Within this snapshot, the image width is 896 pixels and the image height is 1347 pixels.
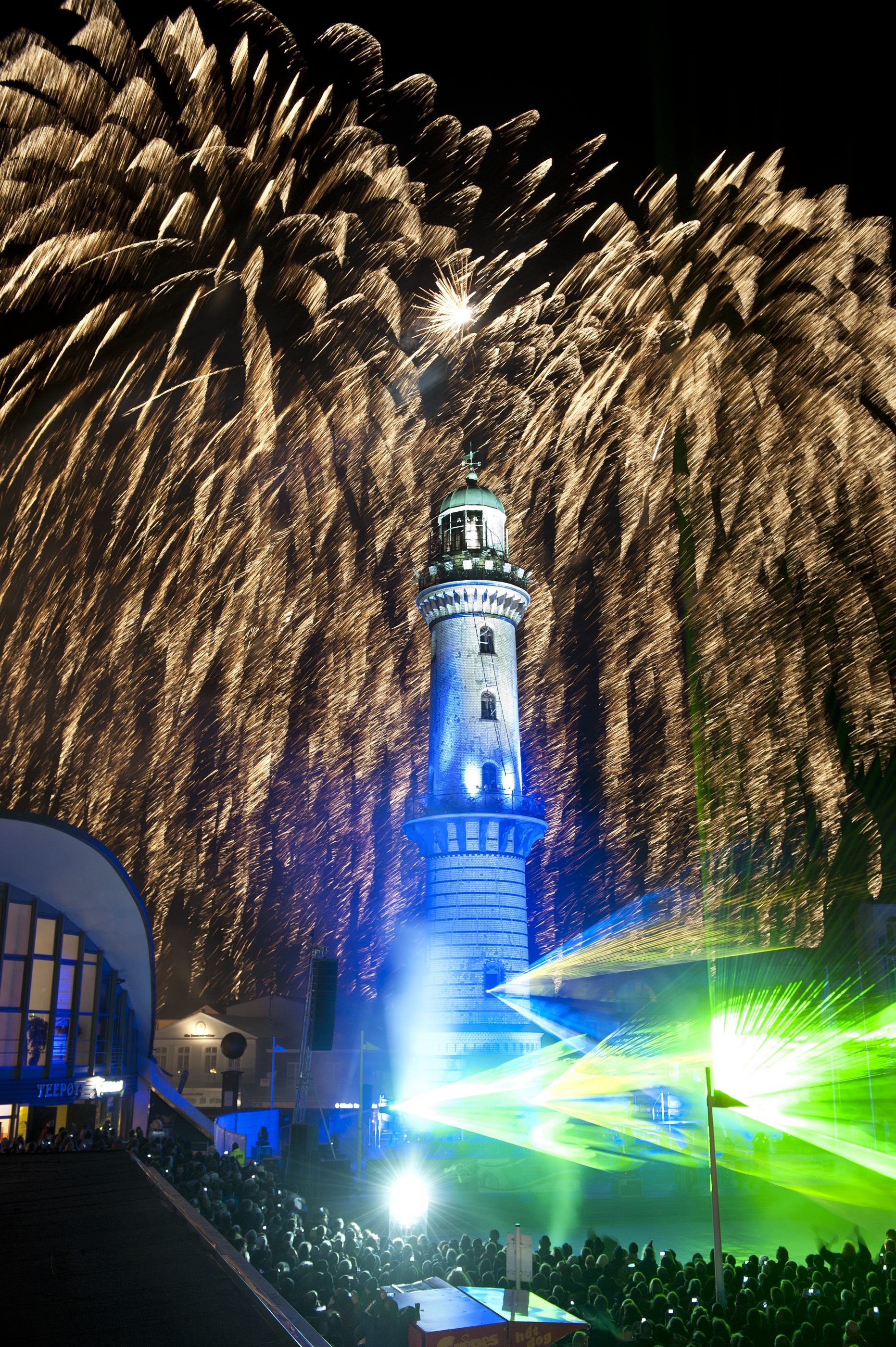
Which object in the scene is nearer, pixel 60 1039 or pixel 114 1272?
pixel 114 1272

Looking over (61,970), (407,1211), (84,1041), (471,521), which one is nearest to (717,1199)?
(407,1211)

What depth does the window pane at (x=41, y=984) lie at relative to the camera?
3353 centimetres

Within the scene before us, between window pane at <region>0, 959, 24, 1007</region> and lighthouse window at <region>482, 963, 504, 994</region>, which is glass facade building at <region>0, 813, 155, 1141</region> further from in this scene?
lighthouse window at <region>482, 963, 504, 994</region>

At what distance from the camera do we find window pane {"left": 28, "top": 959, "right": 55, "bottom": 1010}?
33.5 meters

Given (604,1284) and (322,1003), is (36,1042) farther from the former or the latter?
(604,1284)

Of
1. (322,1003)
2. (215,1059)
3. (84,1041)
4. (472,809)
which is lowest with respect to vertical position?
(215,1059)

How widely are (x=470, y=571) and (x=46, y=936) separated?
22664 mm

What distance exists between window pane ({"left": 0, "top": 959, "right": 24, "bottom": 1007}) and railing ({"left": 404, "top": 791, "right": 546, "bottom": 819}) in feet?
54.5

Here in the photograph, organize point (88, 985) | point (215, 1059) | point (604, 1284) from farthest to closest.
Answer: point (215, 1059), point (88, 985), point (604, 1284)

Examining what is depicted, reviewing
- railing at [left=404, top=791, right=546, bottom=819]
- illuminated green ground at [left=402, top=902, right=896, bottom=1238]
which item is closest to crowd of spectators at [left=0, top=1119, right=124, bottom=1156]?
illuminated green ground at [left=402, top=902, right=896, bottom=1238]

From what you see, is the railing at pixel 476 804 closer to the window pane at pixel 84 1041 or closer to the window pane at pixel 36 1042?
the window pane at pixel 84 1041

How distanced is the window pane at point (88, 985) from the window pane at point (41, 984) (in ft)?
8.91

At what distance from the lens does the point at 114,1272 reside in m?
17.4

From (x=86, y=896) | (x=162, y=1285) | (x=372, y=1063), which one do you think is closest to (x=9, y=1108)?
(x=86, y=896)
